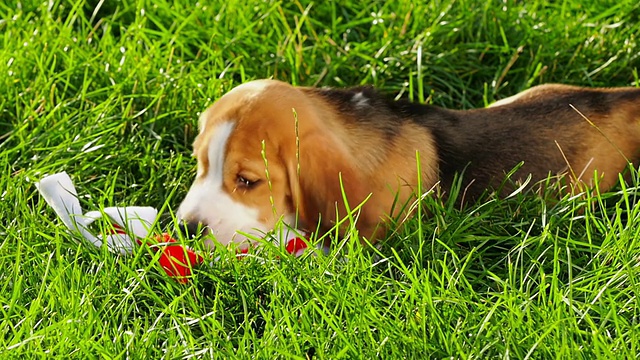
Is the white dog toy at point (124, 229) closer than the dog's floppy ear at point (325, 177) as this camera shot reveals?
Yes

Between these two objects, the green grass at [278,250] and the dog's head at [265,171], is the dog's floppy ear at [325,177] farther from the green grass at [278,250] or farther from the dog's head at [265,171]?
the green grass at [278,250]

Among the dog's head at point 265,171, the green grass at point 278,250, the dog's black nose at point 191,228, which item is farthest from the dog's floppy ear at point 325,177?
the dog's black nose at point 191,228

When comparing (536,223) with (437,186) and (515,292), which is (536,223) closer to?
(437,186)

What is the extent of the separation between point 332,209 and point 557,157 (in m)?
1.06

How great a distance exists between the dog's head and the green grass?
0.25m

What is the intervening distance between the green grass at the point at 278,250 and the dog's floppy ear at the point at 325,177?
0.57 feet

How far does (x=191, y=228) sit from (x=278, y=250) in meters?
0.56

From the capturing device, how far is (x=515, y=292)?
342cm

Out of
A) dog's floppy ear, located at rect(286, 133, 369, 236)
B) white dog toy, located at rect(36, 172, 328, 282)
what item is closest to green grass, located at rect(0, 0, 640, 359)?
white dog toy, located at rect(36, 172, 328, 282)

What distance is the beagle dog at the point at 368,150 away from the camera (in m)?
4.20

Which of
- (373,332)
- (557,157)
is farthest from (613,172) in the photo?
(373,332)

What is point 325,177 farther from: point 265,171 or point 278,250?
point 278,250

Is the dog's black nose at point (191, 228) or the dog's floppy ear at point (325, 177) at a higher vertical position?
the dog's floppy ear at point (325, 177)

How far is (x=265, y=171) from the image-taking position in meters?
4.17
